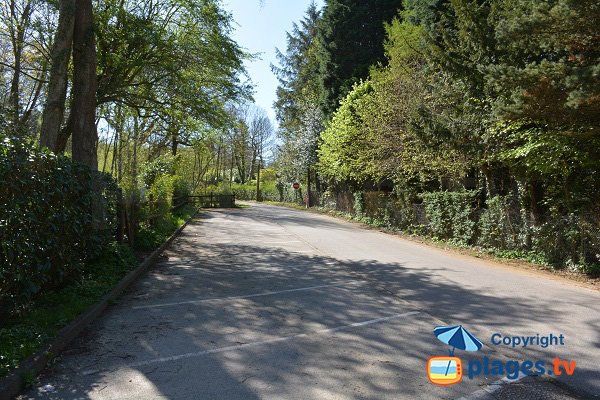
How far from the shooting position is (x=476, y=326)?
6188mm

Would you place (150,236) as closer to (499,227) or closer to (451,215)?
(451,215)

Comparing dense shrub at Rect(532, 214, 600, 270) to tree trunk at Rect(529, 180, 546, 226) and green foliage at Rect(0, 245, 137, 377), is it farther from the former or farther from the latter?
green foliage at Rect(0, 245, 137, 377)

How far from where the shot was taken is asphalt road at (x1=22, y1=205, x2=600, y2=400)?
165 inches

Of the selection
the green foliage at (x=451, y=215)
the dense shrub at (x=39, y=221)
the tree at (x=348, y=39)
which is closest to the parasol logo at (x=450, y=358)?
the dense shrub at (x=39, y=221)

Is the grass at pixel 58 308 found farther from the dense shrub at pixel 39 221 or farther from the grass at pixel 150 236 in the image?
the grass at pixel 150 236

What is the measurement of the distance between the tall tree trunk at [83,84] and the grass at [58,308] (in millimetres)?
2628

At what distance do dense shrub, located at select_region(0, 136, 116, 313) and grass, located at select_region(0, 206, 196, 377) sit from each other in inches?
9.1

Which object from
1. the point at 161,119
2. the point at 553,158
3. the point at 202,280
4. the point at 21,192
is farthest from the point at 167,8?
the point at 553,158

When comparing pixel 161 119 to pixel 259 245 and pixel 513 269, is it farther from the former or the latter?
pixel 513 269

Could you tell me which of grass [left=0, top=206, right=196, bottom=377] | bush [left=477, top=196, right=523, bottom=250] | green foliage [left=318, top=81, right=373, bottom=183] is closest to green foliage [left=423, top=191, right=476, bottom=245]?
bush [left=477, top=196, right=523, bottom=250]

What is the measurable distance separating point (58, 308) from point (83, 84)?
22.1ft

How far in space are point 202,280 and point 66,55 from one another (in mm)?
5924

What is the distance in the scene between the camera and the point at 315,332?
586cm

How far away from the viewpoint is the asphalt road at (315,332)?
4.20 meters
